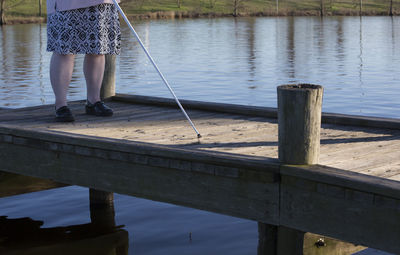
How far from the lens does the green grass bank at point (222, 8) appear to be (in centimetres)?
8188

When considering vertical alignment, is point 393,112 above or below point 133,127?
below

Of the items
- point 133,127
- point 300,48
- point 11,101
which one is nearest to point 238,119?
point 133,127

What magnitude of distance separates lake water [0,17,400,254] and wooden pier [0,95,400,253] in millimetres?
1341

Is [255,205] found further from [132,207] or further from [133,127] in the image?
[132,207]

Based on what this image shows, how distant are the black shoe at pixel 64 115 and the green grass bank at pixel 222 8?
65.1 meters

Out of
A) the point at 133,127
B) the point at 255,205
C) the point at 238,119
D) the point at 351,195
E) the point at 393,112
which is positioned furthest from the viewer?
the point at 393,112

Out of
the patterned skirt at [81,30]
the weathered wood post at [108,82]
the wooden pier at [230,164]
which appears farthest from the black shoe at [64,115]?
the weathered wood post at [108,82]

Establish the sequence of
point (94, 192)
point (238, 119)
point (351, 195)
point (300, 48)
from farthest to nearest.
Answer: point (300, 48)
point (94, 192)
point (238, 119)
point (351, 195)

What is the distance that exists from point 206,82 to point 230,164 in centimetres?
1712

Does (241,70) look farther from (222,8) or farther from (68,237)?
(222,8)

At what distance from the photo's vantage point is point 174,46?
122 feet

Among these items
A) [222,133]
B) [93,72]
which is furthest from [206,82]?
[222,133]

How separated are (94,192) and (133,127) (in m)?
2.25

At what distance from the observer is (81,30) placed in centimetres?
683
